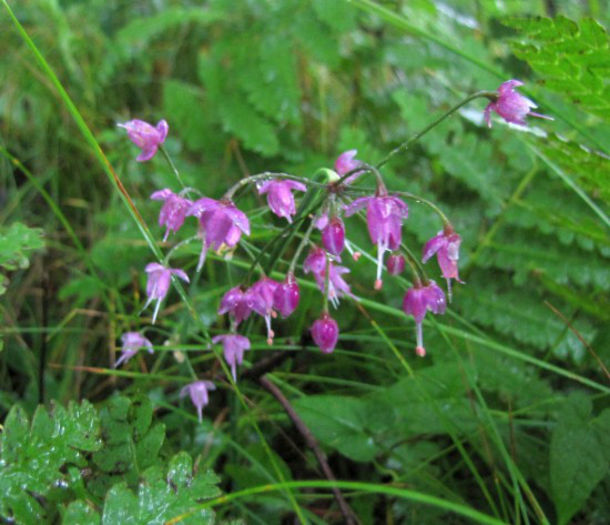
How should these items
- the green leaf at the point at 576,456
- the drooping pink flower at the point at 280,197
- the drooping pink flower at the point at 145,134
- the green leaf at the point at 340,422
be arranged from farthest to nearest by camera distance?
1. the green leaf at the point at 340,422
2. the green leaf at the point at 576,456
3. the drooping pink flower at the point at 145,134
4. the drooping pink flower at the point at 280,197

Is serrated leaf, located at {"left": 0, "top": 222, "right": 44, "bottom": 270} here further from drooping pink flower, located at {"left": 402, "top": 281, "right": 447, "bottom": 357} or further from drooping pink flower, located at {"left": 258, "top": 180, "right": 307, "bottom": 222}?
drooping pink flower, located at {"left": 402, "top": 281, "right": 447, "bottom": 357}

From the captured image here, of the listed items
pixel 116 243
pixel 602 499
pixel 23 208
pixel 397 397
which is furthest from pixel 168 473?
pixel 23 208

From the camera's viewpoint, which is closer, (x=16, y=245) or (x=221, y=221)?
(x=221, y=221)

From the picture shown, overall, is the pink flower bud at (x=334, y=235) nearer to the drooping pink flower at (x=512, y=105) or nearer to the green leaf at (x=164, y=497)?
the drooping pink flower at (x=512, y=105)

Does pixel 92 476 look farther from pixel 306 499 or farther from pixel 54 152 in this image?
pixel 54 152

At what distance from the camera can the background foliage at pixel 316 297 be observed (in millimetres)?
1613

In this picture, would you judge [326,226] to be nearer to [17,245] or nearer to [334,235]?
[334,235]

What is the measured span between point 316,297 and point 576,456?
1.03 meters

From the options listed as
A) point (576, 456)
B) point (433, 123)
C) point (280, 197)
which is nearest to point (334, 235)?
point (280, 197)

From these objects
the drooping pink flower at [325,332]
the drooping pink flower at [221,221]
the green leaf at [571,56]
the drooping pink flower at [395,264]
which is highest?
the green leaf at [571,56]

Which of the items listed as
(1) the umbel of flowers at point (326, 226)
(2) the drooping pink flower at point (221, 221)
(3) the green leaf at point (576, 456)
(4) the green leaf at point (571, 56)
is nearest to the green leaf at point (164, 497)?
(1) the umbel of flowers at point (326, 226)

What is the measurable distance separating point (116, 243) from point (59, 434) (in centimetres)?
130

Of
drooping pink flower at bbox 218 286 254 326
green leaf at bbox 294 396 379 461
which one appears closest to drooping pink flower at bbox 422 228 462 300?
drooping pink flower at bbox 218 286 254 326

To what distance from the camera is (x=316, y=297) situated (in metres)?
2.37
